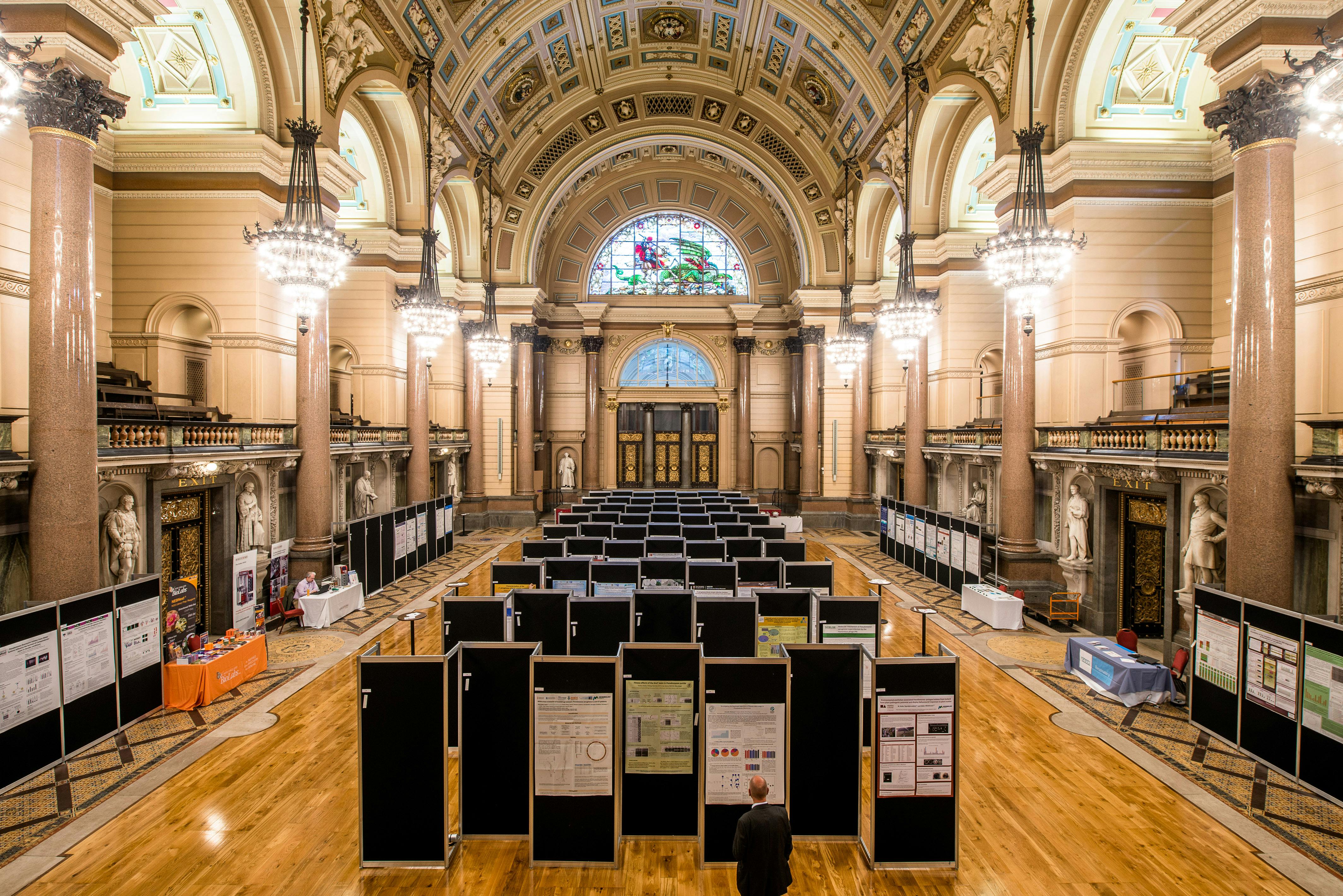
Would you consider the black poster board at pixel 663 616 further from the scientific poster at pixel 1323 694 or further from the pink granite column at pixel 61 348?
the pink granite column at pixel 61 348

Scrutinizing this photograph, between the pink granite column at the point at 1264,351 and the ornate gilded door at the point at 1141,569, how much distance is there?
9.85 ft

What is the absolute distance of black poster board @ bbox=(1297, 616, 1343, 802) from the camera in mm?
5355

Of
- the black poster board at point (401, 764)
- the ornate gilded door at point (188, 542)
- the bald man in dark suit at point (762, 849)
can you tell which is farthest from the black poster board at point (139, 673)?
the bald man in dark suit at point (762, 849)

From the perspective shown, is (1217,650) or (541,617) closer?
(1217,650)

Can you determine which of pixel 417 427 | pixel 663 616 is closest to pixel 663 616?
pixel 663 616

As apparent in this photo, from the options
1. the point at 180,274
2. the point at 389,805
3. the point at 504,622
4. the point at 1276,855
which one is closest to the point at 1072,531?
the point at 1276,855

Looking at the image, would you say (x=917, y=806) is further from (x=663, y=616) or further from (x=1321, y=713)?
(x=1321, y=713)

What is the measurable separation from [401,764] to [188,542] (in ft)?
25.2

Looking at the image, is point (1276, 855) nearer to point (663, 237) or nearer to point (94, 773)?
point (94, 773)

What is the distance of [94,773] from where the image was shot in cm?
587

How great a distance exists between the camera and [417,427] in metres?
17.2

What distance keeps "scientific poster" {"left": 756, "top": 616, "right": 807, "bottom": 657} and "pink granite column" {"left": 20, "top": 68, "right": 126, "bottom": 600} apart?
7.42 metres

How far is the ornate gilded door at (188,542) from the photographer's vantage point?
9359mm

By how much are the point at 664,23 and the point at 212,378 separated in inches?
679
